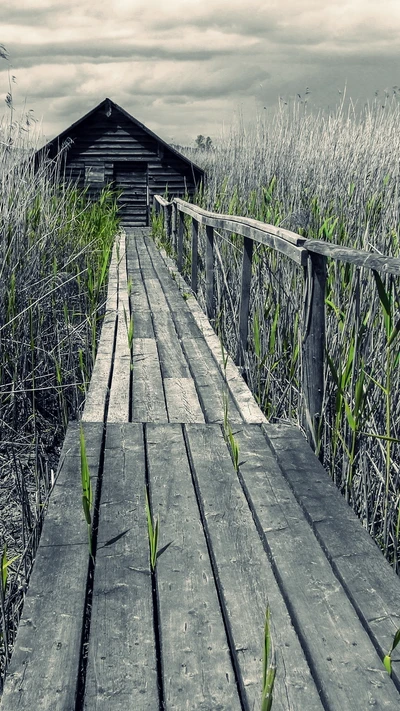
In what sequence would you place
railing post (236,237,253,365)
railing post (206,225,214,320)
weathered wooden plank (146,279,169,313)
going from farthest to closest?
weathered wooden plank (146,279,169,313), railing post (206,225,214,320), railing post (236,237,253,365)

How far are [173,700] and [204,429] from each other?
145 centimetres

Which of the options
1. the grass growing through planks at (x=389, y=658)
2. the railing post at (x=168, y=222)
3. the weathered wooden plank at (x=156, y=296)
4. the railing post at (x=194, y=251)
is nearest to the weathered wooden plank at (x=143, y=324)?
the weathered wooden plank at (x=156, y=296)

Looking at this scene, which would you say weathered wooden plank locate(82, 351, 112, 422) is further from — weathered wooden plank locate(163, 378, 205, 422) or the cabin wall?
the cabin wall

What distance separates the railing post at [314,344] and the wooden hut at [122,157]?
16.9 m

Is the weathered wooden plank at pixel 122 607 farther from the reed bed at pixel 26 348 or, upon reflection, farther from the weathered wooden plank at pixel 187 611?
the reed bed at pixel 26 348

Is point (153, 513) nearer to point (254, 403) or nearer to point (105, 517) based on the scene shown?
point (105, 517)

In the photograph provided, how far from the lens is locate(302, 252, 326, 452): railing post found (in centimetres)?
246

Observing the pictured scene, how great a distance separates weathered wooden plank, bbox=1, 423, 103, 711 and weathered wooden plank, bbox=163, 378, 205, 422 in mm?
814

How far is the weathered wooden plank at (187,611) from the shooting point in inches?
49.6

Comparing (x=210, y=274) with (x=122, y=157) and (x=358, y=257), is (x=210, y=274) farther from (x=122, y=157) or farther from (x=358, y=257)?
(x=122, y=157)

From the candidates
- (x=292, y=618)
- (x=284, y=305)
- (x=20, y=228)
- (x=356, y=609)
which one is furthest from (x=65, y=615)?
(x=20, y=228)

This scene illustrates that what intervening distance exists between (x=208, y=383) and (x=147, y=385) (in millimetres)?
296

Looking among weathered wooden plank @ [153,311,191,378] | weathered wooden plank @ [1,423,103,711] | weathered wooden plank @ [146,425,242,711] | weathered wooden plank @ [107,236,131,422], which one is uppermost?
weathered wooden plank @ [1,423,103,711]

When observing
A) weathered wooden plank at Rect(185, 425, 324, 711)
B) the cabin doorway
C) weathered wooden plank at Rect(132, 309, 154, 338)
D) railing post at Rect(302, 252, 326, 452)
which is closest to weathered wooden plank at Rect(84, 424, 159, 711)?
weathered wooden plank at Rect(185, 425, 324, 711)
